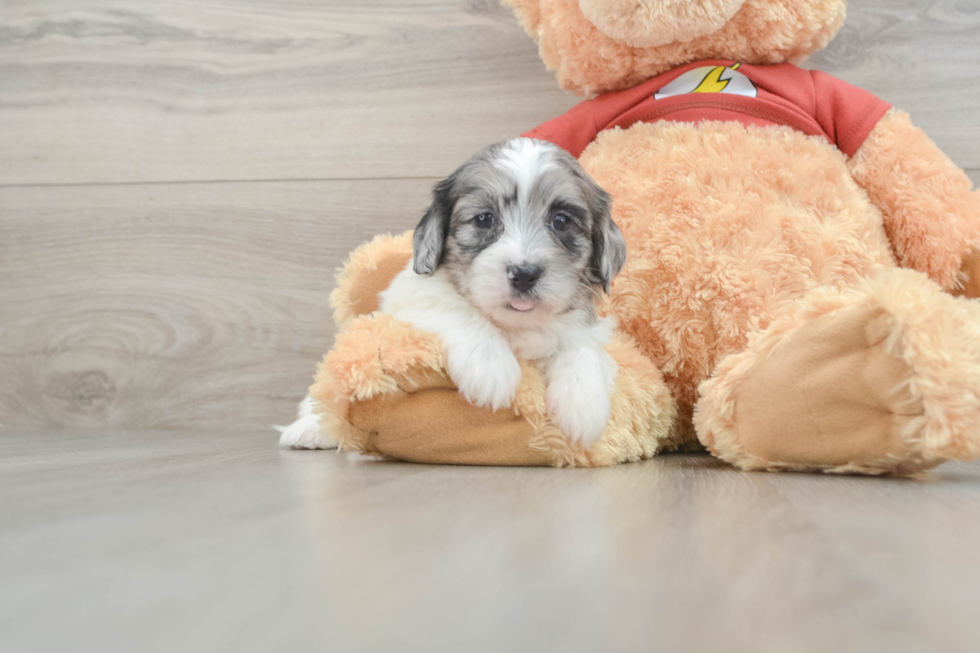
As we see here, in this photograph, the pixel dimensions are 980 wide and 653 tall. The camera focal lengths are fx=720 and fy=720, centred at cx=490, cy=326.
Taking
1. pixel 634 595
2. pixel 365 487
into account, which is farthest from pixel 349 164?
pixel 634 595

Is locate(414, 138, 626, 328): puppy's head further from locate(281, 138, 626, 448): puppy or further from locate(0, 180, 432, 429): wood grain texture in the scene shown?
locate(0, 180, 432, 429): wood grain texture

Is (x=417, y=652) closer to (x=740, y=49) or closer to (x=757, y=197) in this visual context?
(x=757, y=197)

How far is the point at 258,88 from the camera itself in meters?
2.11

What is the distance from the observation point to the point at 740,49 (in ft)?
5.06

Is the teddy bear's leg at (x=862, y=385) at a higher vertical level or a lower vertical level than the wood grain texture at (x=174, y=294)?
higher

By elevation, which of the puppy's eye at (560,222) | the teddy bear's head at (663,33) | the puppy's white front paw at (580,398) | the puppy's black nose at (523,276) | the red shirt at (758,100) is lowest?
the puppy's white front paw at (580,398)

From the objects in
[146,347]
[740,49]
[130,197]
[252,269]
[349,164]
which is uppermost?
[740,49]

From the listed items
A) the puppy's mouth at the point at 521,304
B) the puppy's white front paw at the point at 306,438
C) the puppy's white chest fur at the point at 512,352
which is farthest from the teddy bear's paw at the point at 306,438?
the puppy's mouth at the point at 521,304

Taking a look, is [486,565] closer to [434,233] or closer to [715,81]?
[434,233]

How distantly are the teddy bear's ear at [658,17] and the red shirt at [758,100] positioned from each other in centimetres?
11

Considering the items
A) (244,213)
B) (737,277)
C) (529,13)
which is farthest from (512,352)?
(244,213)

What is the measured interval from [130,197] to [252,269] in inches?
17.1

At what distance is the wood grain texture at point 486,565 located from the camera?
0.42 metres

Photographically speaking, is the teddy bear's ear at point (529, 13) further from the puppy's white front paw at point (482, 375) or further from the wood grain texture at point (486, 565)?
the wood grain texture at point (486, 565)
